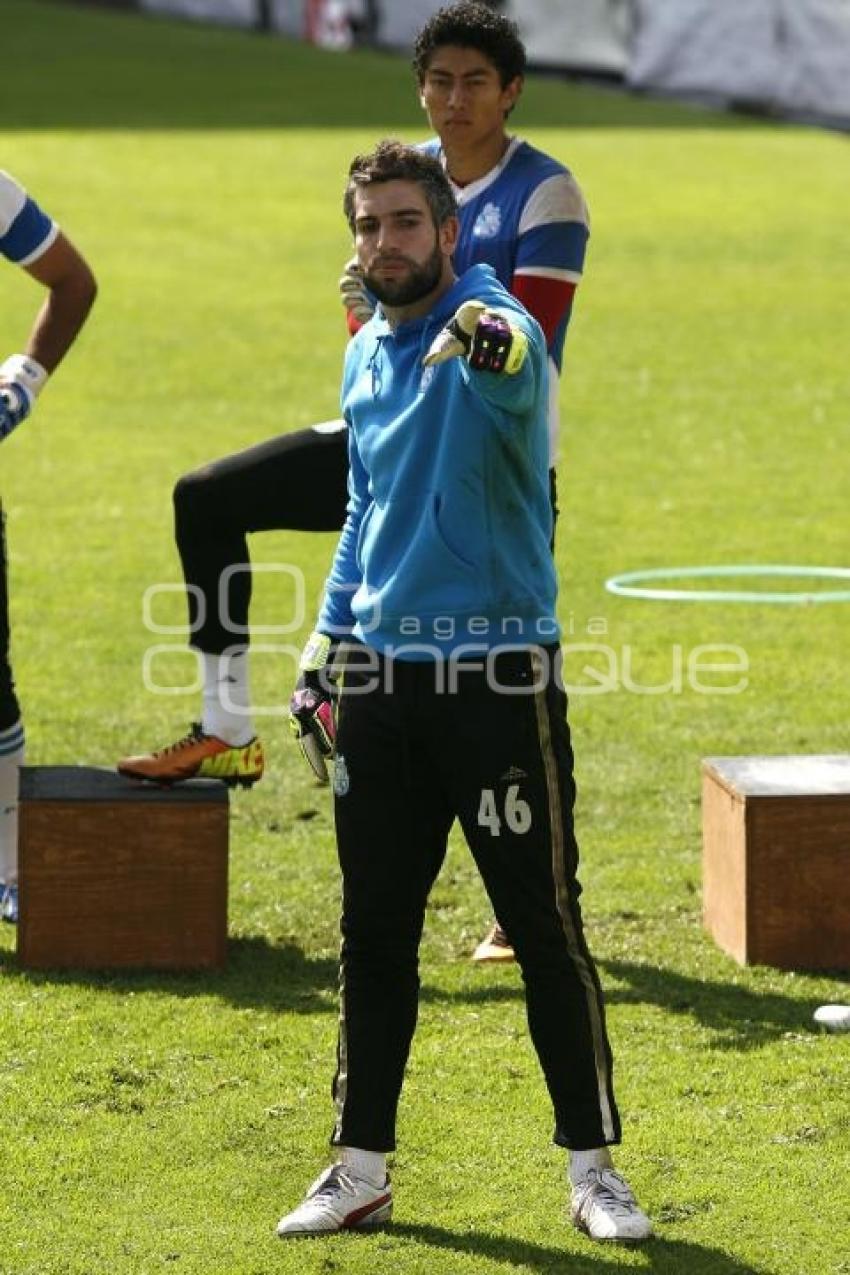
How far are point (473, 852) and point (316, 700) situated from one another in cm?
71

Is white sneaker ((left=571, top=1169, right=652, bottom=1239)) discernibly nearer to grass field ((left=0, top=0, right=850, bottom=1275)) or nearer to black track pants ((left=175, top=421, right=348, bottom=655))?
grass field ((left=0, top=0, right=850, bottom=1275))

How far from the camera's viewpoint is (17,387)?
285 inches

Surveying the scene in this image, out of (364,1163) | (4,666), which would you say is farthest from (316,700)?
(4,666)

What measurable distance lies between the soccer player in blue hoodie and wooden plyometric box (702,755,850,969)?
5.82 ft

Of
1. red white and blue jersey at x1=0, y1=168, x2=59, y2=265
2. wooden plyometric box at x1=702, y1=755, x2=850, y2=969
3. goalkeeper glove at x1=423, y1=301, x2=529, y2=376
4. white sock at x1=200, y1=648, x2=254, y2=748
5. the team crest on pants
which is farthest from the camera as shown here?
white sock at x1=200, y1=648, x2=254, y2=748

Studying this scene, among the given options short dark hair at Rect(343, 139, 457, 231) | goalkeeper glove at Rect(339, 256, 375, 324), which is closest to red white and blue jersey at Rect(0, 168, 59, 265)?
goalkeeper glove at Rect(339, 256, 375, 324)

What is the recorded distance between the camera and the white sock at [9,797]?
7.68m

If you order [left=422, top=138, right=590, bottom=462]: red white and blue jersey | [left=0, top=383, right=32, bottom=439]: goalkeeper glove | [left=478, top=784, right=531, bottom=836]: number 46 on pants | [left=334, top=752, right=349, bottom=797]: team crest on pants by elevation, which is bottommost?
[left=478, top=784, right=531, bottom=836]: number 46 on pants

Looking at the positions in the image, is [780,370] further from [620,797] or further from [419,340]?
[419,340]

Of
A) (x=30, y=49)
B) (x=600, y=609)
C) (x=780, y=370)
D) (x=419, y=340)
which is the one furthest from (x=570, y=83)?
(x=419, y=340)

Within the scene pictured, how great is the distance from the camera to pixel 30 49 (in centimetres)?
3644

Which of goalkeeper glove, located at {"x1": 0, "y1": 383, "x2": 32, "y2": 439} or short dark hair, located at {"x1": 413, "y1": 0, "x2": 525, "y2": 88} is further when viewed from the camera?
goalkeeper glove, located at {"x1": 0, "y1": 383, "x2": 32, "y2": 439}

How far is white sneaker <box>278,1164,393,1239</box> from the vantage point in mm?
5402

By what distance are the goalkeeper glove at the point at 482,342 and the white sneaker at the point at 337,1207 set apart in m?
1.74
